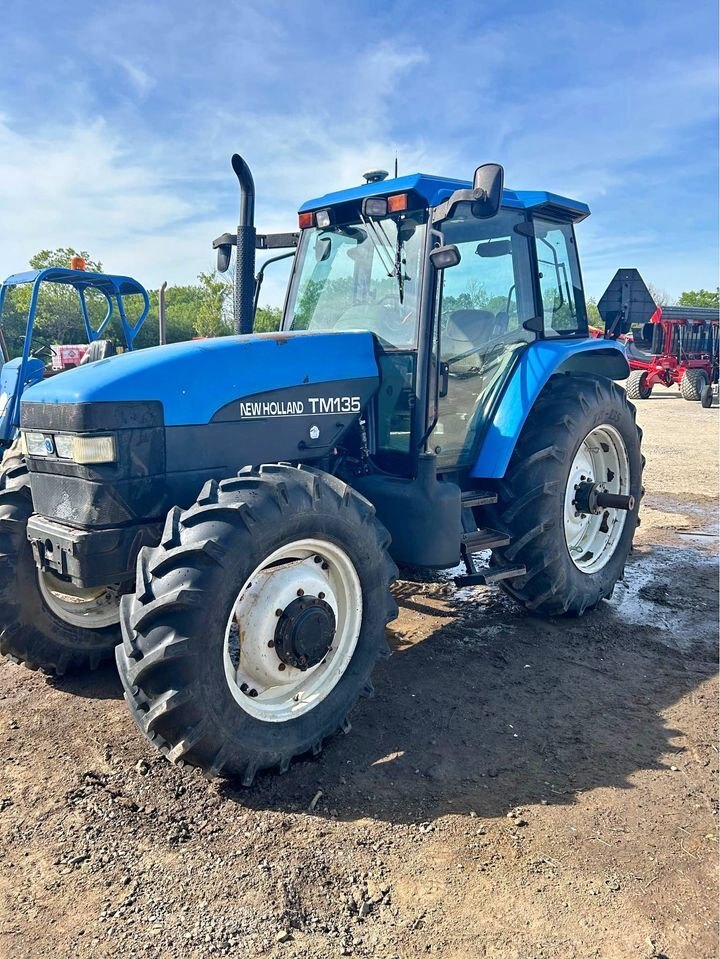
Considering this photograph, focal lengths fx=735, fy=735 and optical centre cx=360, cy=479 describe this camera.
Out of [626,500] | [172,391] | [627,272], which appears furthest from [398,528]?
[627,272]

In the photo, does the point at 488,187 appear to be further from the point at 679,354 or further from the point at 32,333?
the point at 679,354

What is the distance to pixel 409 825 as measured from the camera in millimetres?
2555

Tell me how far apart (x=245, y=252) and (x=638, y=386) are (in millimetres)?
19296

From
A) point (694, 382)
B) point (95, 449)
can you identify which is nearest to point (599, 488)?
point (95, 449)

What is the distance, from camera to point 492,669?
383 cm

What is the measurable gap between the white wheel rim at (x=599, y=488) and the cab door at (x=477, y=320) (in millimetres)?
805

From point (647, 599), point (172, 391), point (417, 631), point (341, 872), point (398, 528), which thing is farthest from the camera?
point (647, 599)

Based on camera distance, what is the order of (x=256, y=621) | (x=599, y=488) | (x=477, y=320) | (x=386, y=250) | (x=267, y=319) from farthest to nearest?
(x=267, y=319), (x=599, y=488), (x=477, y=320), (x=386, y=250), (x=256, y=621)

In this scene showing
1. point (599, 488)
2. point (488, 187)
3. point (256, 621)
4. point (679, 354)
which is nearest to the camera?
point (256, 621)

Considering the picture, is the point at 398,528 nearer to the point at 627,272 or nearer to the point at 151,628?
the point at 151,628

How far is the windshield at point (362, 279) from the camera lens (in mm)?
3750

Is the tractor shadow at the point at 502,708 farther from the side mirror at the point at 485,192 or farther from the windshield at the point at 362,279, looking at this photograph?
the side mirror at the point at 485,192

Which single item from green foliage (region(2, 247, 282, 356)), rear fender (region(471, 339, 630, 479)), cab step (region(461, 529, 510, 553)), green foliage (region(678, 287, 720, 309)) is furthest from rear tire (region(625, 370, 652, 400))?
green foliage (region(678, 287, 720, 309))

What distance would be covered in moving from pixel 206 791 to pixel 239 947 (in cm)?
76
